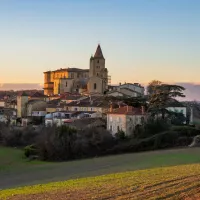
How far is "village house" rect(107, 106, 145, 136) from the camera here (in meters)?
56.0

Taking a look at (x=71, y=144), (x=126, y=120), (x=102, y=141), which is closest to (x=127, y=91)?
(x=126, y=120)

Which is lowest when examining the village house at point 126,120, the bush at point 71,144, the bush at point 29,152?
the bush at point 29,152

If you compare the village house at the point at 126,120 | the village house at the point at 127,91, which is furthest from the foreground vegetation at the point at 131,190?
the village house at the point at 127,91

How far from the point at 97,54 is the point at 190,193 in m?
97.7

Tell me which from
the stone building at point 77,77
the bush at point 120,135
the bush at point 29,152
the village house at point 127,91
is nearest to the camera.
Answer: the bush at point 29,152

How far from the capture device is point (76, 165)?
3988cm

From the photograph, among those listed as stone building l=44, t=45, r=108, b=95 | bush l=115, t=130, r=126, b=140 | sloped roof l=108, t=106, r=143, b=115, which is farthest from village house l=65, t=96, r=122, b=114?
stone building l=44, t=45, r=108, b=95

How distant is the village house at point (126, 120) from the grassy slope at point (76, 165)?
411 inches

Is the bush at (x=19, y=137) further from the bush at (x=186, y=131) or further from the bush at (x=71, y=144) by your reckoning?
the bush at (x=186, y=131)

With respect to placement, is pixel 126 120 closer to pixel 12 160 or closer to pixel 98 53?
pixel 12 160

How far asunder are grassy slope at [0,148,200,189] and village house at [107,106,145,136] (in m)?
10.4

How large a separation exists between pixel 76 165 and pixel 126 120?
56.7 ft

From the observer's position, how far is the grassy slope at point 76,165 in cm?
3075

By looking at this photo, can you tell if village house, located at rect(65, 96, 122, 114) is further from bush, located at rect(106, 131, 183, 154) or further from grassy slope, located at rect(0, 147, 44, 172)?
bush, located at rect(106, 131, 183, 154)
